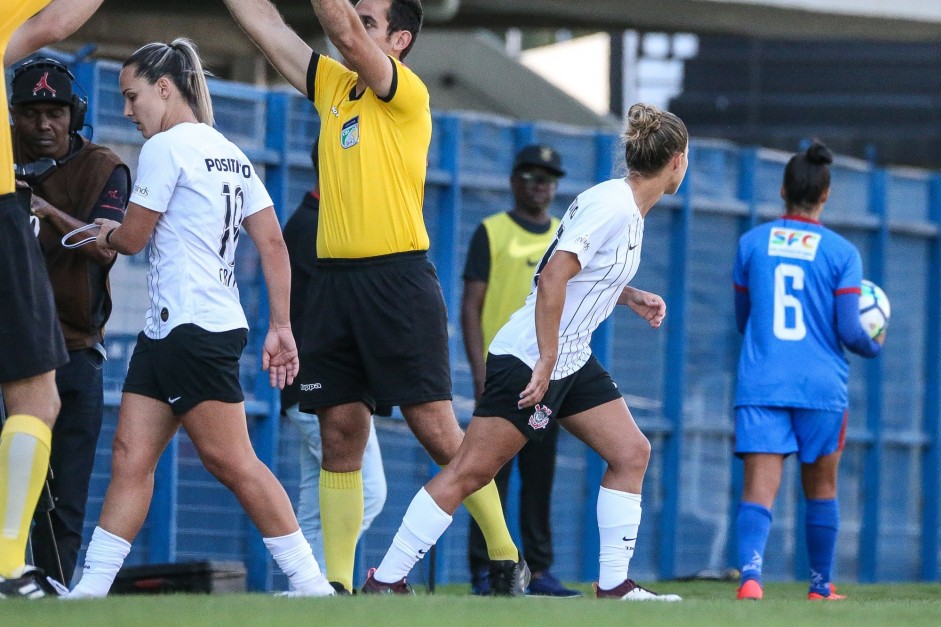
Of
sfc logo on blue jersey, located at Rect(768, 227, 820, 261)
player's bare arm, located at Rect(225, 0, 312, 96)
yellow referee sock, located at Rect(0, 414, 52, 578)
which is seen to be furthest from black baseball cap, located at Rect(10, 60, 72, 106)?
sfc logo on blue jersey, located at Rect(768, 227, 820, 261)

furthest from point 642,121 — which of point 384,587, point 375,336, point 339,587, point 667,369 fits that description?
point 667,369

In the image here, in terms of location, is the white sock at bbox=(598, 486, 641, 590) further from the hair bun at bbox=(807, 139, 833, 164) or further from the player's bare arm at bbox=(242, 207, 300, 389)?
the hair bun at bbox=(807, 139, 833, 164)

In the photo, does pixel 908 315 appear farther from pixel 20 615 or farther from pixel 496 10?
pixel 496 10

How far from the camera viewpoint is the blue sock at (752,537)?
7.32m

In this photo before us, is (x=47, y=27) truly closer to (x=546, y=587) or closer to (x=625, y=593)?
(x=625, y=593)

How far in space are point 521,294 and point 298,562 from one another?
337 centimetres

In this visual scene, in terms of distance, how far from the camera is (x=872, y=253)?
12.5 m

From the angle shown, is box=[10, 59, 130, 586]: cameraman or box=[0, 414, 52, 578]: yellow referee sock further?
box=[10, 59, 130, 586]: cameraman

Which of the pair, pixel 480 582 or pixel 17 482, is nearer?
pixel 17 482

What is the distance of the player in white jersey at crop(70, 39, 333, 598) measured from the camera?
5.60 m

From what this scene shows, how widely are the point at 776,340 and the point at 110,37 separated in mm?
14495

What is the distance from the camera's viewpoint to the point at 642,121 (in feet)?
20.7

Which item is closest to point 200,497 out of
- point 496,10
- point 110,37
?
point 110,37

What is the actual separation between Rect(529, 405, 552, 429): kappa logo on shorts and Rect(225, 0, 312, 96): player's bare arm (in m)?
1.57
